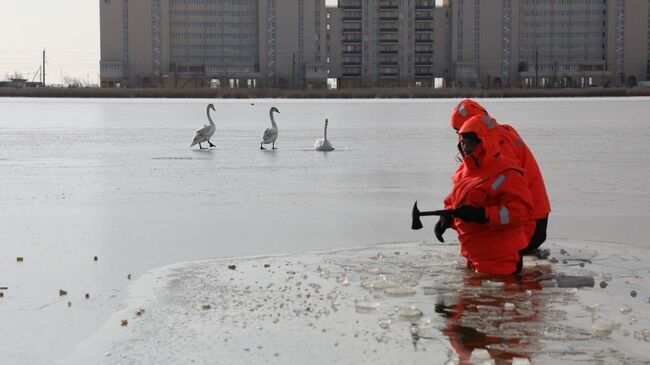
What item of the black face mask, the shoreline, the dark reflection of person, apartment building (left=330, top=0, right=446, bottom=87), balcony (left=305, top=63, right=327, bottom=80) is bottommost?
the dark reflection of person

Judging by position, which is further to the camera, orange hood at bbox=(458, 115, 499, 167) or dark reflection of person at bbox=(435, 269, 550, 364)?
orange hood at bbox=(458, 115, 499, 167)

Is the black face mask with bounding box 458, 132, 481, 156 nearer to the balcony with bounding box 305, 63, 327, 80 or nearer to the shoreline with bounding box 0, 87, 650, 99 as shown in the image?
the shoreline with bounding box 0, 87, 650, 99

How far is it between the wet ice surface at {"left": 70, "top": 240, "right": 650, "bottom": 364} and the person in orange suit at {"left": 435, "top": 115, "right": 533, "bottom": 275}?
0.18 meters

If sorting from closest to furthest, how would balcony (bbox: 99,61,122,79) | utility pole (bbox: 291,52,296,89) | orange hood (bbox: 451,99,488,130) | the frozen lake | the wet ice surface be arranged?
1. the wet ice surface
2. the frozen lake
3. orange hood (bbox: 451,99,488,130)
4. utility pole (bbox: 291,52,296,89)
5. balcony (bbox: 99,61,122,79)

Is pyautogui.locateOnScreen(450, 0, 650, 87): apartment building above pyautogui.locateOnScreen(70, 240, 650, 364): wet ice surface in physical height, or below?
above

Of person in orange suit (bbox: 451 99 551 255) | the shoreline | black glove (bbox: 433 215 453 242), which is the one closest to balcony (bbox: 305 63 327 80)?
the shoreline

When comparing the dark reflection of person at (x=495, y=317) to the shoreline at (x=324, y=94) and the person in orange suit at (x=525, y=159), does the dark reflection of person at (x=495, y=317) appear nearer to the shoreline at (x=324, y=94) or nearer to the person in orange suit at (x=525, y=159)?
the person in orange suit at (x=525, y=159)

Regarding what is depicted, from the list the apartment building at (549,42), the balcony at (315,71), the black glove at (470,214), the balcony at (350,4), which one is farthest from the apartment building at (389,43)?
the black glove at (470,214)

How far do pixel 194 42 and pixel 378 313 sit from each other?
12329cm

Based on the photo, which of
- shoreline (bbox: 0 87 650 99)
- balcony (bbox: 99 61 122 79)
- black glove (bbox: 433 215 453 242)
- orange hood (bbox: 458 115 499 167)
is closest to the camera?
orange hood (bbox: 458 115 499 167)

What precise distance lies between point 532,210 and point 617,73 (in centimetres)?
12498

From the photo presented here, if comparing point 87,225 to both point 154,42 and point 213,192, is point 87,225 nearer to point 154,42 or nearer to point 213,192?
point 213,192

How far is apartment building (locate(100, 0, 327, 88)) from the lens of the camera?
125125 mm

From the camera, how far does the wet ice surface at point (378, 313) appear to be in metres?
5.85
